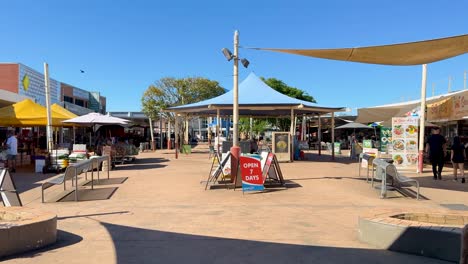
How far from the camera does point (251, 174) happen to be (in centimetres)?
991

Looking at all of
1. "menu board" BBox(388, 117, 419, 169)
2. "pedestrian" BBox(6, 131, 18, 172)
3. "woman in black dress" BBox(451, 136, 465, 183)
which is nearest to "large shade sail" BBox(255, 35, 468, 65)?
"woman in black dress" BBox(451, 136, 465, 183)

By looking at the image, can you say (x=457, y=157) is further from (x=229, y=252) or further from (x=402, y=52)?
(x=229, y=252)

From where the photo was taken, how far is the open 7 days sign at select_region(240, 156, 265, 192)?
9.79 meters

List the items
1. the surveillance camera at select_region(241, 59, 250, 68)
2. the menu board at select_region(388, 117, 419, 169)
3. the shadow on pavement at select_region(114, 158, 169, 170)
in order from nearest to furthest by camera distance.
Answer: the surveillance camera at select_region(241, 59, 250, 68), the menu board at select_region(388, 117, 419, 169), the shadow on pavement at select_region(114, 158, 169, 170)

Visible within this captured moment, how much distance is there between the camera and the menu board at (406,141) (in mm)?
16000

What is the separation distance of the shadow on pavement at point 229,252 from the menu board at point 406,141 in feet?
39.0

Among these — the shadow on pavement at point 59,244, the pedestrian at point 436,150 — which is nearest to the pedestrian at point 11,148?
the shadow on pavement at point 59,244

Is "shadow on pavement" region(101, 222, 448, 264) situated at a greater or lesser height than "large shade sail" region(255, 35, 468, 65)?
lesser

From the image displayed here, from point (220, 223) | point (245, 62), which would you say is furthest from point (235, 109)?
point (220, 223)

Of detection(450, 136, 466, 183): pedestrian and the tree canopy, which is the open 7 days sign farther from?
the tree canopy

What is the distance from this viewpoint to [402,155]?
1611 centimetres

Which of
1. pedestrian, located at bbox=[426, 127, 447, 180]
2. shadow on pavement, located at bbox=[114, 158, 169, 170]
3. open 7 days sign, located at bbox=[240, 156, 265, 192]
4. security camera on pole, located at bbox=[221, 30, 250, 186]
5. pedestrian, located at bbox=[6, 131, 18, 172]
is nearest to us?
open 7 days sign, located at bbox=[240, 156, 265, 192]

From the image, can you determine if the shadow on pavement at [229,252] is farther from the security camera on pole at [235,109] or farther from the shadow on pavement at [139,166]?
the shadow on pavement at [139,166]

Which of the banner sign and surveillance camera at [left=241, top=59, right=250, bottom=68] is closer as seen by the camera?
the banner sign
